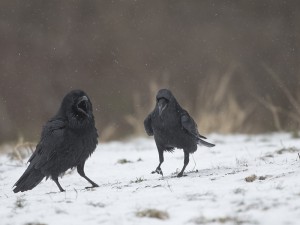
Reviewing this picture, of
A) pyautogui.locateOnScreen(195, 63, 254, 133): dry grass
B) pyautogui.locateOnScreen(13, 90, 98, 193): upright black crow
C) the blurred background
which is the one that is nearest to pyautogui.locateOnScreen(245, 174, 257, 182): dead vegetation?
pyautogui.locateOnScreen(13, 90, 98, 193): upright black crow

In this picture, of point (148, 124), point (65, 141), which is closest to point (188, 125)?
point (148, 124)

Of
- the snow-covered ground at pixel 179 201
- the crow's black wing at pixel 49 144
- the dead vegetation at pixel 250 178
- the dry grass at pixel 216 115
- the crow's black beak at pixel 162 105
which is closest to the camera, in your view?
the snow-covered ground at pixel 179 201

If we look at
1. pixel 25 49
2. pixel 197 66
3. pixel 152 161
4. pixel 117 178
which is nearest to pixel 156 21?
pixel 197 66

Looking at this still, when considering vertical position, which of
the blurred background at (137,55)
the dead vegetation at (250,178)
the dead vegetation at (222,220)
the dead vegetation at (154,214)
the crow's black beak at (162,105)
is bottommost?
the dead vegetation at (222,220)

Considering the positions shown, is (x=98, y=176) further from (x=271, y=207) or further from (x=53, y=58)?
(x=53, y=58)

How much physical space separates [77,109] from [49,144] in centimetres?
37

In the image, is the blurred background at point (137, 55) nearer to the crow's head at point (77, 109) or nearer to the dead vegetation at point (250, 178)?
the crow's head at point (77, 109)

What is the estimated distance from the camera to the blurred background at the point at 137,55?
13742 mm

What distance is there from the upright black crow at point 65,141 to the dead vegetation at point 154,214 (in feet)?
4.28

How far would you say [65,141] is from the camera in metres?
4.97

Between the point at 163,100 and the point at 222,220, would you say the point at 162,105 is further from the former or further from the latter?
the point at 222,220

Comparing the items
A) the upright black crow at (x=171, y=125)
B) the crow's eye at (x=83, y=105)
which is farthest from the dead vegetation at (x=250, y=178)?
the crow's eye at (x=83, y=105)

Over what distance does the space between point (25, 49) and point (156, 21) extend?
3596mm

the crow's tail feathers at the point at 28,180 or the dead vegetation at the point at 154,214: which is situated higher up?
the crow's tail feathers at the point at 28,180
